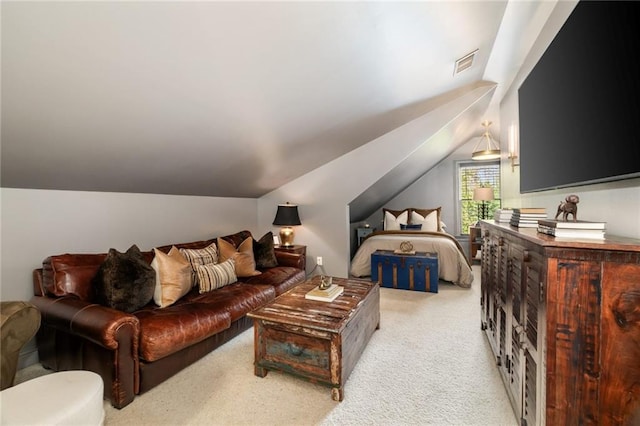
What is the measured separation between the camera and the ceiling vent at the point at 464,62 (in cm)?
234

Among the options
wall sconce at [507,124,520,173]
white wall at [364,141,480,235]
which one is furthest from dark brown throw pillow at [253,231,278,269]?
white wall at [364,141,480,235]

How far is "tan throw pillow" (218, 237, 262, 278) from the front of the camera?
310 centimetres

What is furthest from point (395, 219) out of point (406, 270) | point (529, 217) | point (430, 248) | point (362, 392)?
point (362, 392)

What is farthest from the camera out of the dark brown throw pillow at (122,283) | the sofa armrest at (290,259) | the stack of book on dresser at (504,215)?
the sofa armrest at (290,259)

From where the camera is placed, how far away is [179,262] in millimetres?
2406

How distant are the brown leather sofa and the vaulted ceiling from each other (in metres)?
0.78

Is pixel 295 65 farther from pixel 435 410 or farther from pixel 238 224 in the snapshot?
pixel 238 224

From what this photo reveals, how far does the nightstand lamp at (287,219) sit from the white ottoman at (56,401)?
2741 millimetres

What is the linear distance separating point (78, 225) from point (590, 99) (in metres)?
3.57

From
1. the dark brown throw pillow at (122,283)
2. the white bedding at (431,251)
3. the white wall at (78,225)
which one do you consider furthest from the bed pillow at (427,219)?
the dark brown throw pillow at (122,283)

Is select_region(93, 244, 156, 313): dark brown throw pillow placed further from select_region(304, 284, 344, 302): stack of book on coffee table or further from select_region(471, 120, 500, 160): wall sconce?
select_region(471, 120, 500, 160): wall sconce

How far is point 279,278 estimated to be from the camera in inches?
121

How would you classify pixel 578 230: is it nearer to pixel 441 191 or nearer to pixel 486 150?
pixel 486 150

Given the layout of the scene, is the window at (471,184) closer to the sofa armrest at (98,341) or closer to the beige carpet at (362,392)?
the beige carpet at (362,392)
